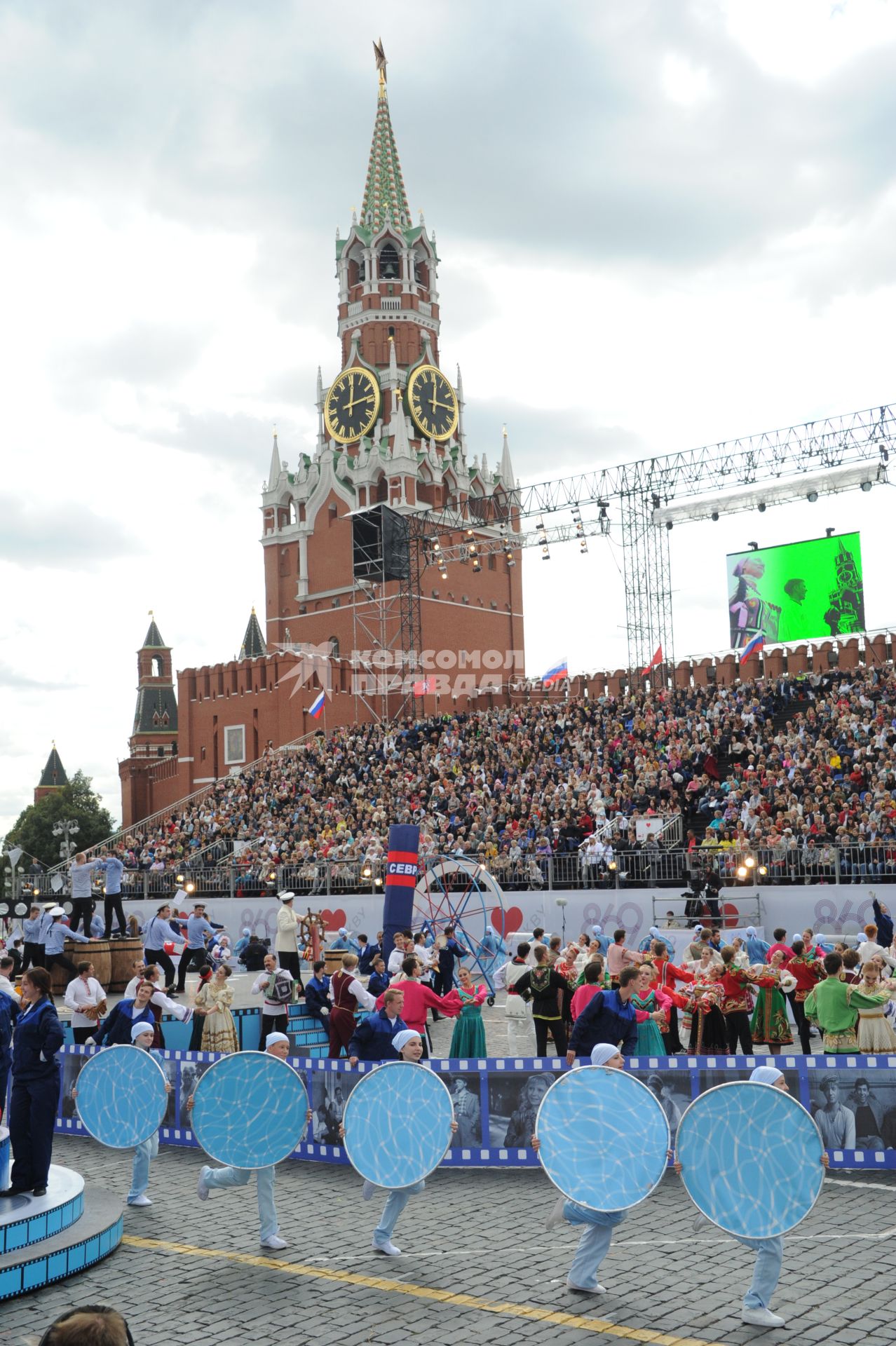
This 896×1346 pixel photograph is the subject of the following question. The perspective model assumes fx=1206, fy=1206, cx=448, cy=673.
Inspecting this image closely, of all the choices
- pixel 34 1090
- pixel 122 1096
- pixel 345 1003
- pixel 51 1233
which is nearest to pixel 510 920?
pixel 345 1003

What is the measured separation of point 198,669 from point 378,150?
35.9m

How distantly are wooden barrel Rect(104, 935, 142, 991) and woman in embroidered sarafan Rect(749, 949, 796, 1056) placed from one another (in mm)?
12123

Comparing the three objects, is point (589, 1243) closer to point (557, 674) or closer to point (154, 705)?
point (557, 674)

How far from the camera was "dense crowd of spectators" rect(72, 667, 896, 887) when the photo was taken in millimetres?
26203

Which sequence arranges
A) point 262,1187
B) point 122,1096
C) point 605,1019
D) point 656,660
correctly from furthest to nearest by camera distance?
1. point 656,660
2. point 122,1096
3. point 605,1019
4. point 262,1187

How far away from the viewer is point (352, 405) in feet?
234

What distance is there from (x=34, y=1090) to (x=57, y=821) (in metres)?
75.6

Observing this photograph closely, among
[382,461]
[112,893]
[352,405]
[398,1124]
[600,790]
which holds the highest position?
[352,405]

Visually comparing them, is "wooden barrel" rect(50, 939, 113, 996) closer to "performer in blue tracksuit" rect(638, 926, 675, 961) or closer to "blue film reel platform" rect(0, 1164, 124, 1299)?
"performer in blue tracksuit" rect(638, 926, 675, 961)

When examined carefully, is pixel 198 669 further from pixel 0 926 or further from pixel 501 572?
pixel 0 926

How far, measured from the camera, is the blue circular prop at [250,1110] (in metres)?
8.64

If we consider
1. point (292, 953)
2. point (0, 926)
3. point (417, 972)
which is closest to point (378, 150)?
point (0, 926)

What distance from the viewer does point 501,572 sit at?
71.5 metres

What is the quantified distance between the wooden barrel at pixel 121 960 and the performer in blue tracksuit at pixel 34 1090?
44.0ft
